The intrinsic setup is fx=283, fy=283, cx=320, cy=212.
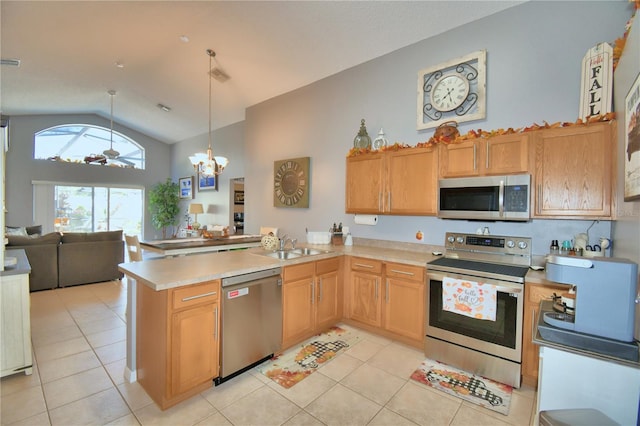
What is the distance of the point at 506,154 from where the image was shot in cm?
246

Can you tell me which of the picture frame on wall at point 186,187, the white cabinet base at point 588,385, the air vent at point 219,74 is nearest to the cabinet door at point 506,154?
the white cabinet base at point 588,385

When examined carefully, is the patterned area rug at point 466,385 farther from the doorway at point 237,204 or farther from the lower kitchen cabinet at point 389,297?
the doorway at point 237,204

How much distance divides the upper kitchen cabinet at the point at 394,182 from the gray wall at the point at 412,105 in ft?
1.18

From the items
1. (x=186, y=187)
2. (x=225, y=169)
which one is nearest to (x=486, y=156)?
(x=225, y=169)

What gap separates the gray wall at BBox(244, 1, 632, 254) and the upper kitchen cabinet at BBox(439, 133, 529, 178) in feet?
1.34

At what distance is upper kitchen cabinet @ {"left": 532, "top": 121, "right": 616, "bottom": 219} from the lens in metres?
2.05

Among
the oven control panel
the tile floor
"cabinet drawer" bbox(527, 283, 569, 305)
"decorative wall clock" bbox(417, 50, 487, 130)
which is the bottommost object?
the tile floor

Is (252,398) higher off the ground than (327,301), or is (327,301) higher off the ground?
(327,301)

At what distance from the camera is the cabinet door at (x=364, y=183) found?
10.8 feet

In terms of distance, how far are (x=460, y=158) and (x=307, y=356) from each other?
7.80 feet

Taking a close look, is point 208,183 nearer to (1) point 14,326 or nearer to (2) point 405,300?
(1) point 14,326

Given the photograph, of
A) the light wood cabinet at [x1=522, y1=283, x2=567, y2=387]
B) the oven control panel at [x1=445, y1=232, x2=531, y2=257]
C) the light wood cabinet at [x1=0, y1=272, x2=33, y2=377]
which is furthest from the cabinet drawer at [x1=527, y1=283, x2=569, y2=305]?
the light wood cabinet at [x1=0, y1=272, x2=33, y2=377]

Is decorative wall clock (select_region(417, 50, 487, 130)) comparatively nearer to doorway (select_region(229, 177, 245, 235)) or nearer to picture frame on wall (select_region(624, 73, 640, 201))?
picture frame on wall (select_region(624, 73, 640, 201))

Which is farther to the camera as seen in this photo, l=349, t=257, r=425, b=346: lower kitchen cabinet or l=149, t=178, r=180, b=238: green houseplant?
l=149, t=178, r=180, b=238: green houseplant
